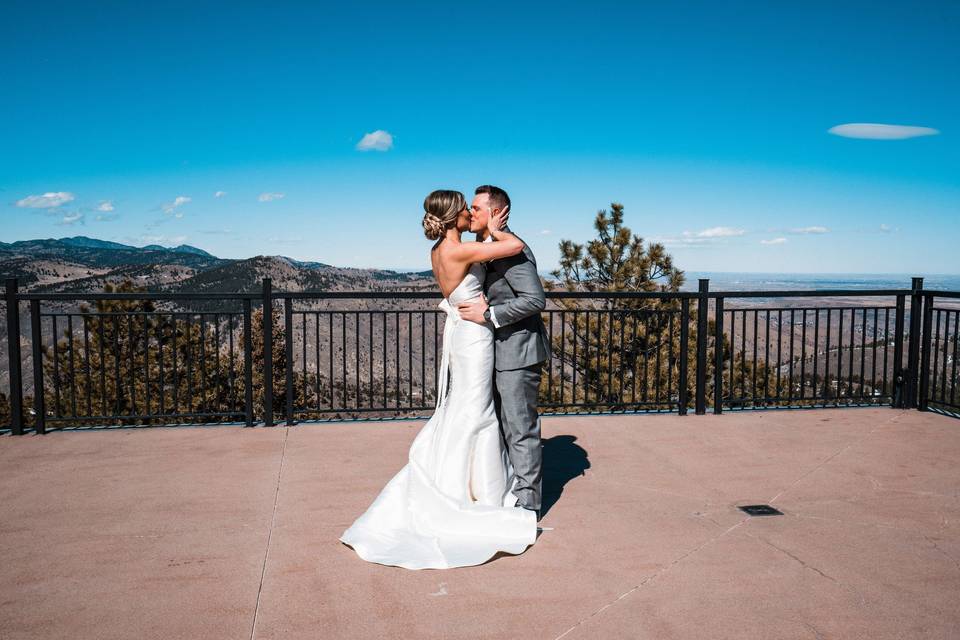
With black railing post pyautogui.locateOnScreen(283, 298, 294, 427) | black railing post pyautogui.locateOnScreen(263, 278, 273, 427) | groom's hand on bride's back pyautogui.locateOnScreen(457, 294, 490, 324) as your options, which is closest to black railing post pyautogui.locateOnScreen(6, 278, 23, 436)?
black railing post pyautogui.locateOnScreen(263, 278, 273, 427)

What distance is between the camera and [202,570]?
2.83 metres

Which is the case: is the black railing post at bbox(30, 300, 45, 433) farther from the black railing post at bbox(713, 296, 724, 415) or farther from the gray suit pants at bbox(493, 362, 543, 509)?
the black railing post at bbox(713, 296, 724, 415)

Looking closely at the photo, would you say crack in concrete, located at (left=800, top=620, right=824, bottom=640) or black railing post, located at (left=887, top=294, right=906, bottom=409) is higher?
black railing post, located at (left=887, top=294, right=906, bottom=409)

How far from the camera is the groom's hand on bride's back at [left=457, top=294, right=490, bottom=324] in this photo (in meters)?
3.35

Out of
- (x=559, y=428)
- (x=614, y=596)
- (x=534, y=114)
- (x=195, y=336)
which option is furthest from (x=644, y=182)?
(x=614, y=596)

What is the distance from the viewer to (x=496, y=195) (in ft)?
11.0

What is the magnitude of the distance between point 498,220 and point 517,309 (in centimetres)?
46

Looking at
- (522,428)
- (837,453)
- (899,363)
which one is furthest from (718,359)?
(522,428)

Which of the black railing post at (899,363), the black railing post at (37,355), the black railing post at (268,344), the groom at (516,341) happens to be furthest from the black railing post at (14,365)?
the black railing post at (899,363)

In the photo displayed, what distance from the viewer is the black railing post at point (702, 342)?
6.07 metres

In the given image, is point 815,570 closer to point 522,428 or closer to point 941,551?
point 941,551

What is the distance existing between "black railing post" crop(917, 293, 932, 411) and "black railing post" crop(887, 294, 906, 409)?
0.50 ft

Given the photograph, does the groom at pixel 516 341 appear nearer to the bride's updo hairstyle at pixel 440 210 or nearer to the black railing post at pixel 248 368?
the bride's updo hairstyle at pixel 440 210

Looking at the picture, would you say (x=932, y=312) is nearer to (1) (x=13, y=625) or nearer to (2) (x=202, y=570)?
(2) (x=202, y=570)
